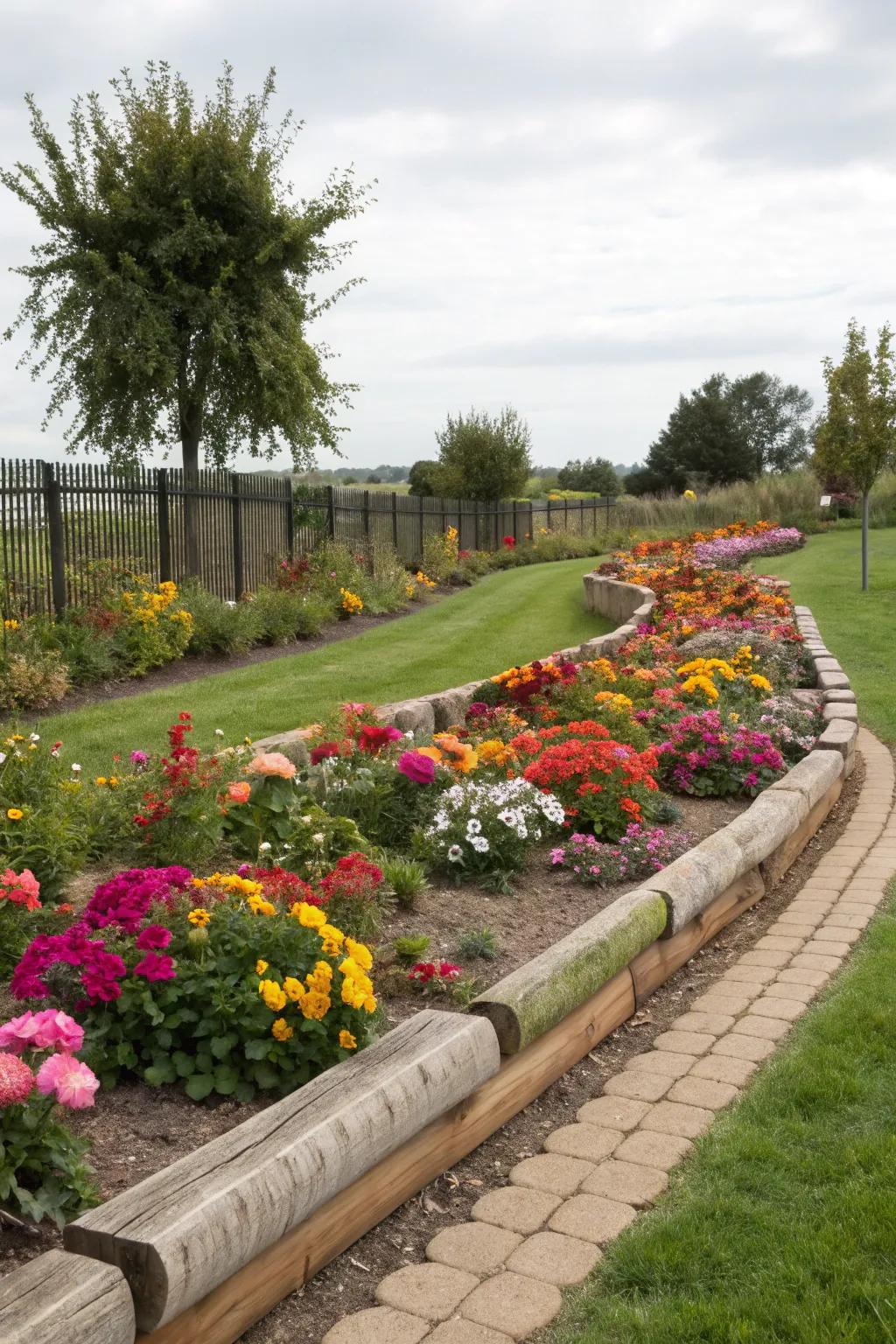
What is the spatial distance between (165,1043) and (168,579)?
10888 mm

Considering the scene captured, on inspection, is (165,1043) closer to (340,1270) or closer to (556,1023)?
(340,1270)

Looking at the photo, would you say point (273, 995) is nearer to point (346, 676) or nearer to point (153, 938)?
point (153, 938)

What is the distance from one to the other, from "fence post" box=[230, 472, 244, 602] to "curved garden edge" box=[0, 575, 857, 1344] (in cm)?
1115

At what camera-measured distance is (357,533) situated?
787 inches

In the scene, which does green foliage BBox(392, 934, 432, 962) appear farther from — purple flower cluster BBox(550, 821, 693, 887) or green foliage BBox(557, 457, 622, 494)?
green foliage BBox(557, 457, 622, 494)

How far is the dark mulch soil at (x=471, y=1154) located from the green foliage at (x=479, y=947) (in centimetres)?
4

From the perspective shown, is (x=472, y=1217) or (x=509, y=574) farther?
(x=509, y=574)

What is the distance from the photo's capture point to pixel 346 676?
10516 mm

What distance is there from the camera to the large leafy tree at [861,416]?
1788cm

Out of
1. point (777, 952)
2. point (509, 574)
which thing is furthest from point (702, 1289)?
point (509, 574)

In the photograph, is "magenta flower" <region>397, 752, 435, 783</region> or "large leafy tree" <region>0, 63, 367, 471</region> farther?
"large leafy tree" <region>0, 63, 367, 471</region>

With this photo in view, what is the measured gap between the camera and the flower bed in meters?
3.17

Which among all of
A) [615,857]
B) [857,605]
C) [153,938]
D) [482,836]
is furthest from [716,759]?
[857,605]

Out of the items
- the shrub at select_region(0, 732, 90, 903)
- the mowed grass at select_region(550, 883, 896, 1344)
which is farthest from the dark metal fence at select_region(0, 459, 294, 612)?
the mowed grass at select_region(550, 883, 896, 1344)
